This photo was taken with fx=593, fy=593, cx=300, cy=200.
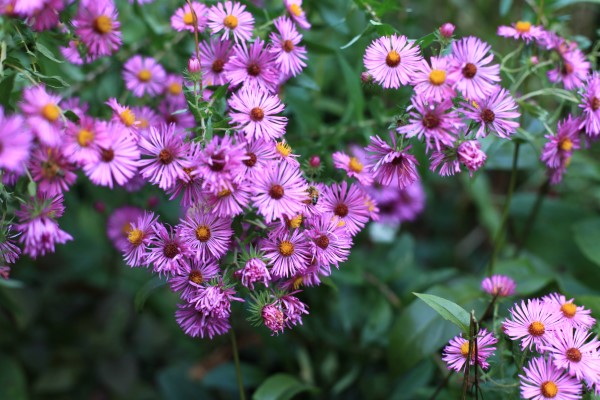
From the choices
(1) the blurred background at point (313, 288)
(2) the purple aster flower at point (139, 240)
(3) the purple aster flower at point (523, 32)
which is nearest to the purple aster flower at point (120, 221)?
(1) the blurred background at point (313, 288)

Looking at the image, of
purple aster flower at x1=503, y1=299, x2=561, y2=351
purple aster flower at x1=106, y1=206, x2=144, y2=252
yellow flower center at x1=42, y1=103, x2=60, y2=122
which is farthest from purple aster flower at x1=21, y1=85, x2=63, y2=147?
purple aster flower at x1=503, y1=299, x2=561, y2=351

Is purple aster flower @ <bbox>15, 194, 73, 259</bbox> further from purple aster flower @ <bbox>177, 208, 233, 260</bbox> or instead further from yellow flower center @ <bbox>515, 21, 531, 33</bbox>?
yellow flower center @ <bbox>515, 21, 531, 33</bbox>

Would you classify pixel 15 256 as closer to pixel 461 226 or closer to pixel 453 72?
pixel 453 72

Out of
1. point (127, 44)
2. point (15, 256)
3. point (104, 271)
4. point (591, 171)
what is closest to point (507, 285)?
point (591, 171)

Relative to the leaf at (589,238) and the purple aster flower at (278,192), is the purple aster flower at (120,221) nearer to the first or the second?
the purple aster flower at (278,192)

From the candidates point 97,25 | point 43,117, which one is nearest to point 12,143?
point 43,117
